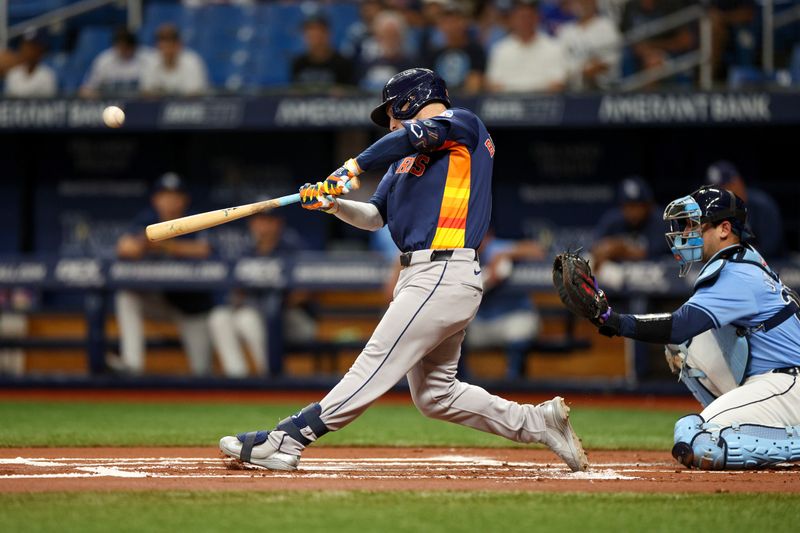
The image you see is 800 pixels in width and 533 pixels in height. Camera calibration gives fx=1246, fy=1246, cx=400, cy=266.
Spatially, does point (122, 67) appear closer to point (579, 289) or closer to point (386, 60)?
point (386, 60)

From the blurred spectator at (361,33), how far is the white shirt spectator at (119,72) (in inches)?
73.6

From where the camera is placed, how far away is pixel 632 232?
10.3 metres

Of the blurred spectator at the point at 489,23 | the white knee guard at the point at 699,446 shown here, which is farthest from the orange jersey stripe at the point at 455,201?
the blurred spectator at the point at 489,23

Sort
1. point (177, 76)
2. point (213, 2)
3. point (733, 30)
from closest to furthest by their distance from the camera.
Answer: point (733, 30) < point (177, 76) < point (213, 2)

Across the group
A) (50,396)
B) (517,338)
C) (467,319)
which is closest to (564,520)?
(467,319)

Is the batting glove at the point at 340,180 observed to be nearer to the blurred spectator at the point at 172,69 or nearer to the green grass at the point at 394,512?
the green grass at the point at 394,512

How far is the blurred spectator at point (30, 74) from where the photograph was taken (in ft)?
39.5

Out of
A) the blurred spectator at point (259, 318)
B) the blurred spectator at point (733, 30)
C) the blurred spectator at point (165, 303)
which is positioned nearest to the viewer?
the blurred spectator at point (259, 318)

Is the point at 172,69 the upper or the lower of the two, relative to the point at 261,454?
upper

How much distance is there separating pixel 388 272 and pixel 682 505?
20.2 feet

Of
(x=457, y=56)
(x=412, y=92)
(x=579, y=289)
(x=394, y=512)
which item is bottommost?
(x=394, y=512)

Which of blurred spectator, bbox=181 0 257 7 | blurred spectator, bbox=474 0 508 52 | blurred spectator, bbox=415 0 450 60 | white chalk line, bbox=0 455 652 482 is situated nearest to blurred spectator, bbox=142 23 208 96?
blurred spectator, bbox=181 0 257 7

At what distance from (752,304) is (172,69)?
756cm

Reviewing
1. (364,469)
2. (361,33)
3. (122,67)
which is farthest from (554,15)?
(364,469)
